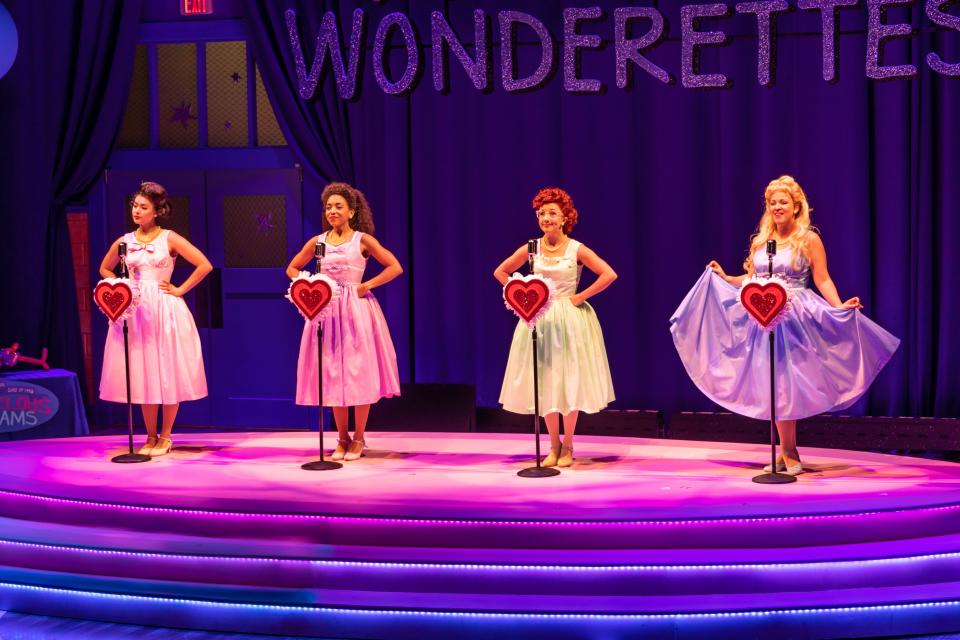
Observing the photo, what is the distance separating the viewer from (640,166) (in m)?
8.73

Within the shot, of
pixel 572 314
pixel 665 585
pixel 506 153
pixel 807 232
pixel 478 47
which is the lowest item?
pixel 665 585

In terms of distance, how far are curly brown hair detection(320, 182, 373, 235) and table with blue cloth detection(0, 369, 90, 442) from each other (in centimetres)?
286

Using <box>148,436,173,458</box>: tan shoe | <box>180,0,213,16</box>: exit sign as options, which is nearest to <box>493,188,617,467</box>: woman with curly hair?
<box>148,436,173,458</box>: tan shoe

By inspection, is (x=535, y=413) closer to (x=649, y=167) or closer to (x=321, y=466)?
(x=321, y=466)

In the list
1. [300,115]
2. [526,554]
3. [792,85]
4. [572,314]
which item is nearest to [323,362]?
[572,314]

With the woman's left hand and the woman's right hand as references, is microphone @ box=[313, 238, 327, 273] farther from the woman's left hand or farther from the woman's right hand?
the woman's right hand

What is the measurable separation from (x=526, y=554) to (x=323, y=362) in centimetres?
194

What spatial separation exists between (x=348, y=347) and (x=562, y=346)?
1169 millimetres

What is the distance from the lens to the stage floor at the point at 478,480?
5496 mm

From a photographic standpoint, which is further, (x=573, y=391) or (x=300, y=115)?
(x=300, y=115)

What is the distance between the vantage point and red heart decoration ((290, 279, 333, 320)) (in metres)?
6.49

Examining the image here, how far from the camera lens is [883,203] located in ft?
27.0

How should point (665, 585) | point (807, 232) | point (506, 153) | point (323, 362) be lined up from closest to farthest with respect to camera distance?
1. point (665, 585)
2. point (807, 232)
3. point (323, 362)
4. point (506, 153)

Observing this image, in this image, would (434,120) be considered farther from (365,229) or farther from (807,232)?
(807,232)
